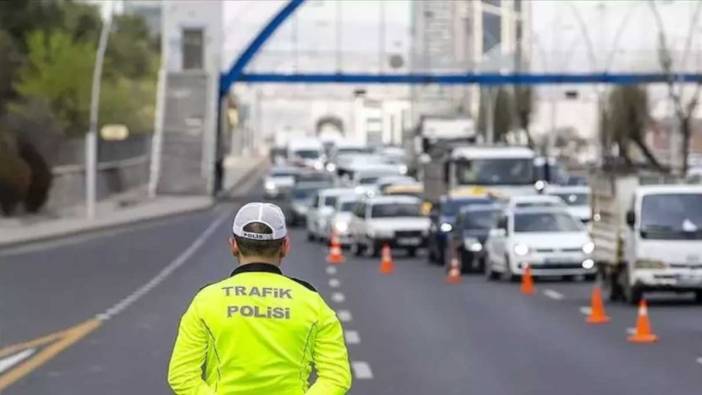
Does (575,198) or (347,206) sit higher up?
(575,198)

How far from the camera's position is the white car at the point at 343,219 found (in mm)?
54531

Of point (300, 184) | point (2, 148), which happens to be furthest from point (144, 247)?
point (300, 184)

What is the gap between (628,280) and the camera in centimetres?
2986

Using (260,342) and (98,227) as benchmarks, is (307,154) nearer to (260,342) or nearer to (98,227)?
(98,227)

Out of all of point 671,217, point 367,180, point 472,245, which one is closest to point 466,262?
point 472,245

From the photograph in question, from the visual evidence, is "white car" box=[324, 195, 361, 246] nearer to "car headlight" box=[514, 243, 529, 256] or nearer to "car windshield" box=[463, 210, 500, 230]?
"car windshield" box=[463, 210, 500, 230]

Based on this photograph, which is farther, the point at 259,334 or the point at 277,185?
the point at 277,185

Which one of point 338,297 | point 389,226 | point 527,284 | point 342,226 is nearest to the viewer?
point 338,297

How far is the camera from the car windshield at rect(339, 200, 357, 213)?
187 ft

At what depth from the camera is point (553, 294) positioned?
109 feet

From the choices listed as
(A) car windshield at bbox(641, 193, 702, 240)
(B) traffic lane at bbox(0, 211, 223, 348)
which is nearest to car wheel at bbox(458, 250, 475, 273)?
(B) traffic lane at bbox(0, 211, 223, 348)

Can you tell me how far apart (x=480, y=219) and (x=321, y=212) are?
17.4m

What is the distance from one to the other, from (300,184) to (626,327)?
170ft

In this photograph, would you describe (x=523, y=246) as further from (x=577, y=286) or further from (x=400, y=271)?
(x=400, y=271)
